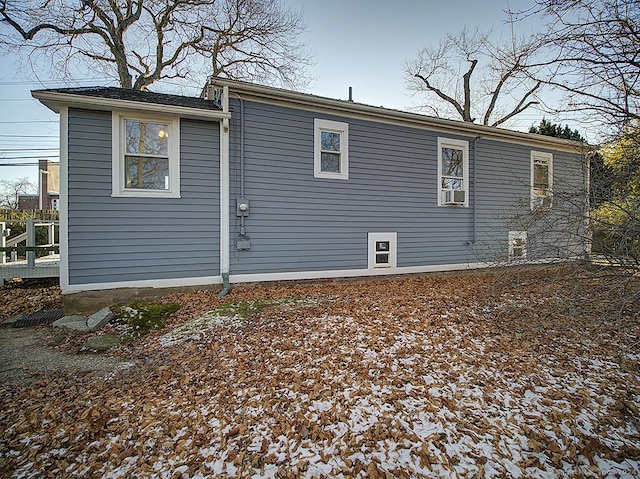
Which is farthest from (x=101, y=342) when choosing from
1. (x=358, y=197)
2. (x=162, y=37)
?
(x=162, y=37)

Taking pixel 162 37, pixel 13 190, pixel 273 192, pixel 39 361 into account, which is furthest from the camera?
pixel 13 190

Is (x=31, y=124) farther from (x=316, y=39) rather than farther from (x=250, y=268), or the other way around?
(x=250, y=268)

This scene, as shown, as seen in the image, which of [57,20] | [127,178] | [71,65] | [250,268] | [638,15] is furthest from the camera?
[71,65]

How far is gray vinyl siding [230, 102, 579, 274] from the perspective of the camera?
243 inches

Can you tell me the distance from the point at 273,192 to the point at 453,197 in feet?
15.5

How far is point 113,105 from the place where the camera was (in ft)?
16.6

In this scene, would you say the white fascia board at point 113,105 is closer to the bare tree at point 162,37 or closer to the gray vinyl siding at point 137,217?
the gray vinyl siding at point 137,217

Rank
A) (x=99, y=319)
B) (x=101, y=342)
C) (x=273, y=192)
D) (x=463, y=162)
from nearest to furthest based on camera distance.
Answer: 1. (x=101, y=342)
2. (x=99, y=319)
3. (x=273, y=192)
4. (x=463, y=162)

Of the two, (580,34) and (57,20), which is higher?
(57,20)

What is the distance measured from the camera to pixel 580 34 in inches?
125

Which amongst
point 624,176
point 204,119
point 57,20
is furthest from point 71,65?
point 624,176

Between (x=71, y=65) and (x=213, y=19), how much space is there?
18.3 ft

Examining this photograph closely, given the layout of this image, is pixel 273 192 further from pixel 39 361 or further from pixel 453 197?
pixel 453 197

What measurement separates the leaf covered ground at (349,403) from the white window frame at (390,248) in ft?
9.57
